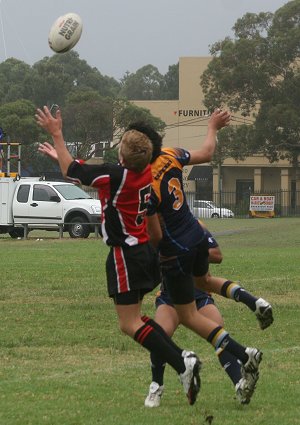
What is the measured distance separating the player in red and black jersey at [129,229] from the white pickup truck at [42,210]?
81.6ft

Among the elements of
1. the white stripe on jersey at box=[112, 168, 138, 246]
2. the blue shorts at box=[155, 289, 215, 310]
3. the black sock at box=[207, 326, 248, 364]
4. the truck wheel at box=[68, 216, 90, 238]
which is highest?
the white stripe on jersey at box=[112, 168, 138, 246]

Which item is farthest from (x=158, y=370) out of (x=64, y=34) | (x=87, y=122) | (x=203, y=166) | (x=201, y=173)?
(x=203, y=166)

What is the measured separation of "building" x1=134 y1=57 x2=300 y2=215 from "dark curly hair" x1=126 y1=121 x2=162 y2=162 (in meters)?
62.8

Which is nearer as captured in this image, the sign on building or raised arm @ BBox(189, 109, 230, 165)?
raised arm @ BBox(189, 109, 230, 165)

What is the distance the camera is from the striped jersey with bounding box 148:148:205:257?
715 centimetres

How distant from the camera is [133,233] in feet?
22.8

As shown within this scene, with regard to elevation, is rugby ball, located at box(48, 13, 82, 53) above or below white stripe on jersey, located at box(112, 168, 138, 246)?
above

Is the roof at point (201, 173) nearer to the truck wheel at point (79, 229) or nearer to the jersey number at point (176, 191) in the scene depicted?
the truck wheel at point (79, 229)

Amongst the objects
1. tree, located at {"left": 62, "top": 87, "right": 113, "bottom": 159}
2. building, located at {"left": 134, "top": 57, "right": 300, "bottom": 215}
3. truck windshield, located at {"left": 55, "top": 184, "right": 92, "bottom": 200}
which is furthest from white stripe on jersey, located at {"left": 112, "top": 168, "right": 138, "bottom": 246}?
building, located at {"left": 134, "top": 57, "right": 300, "bottom": 215}

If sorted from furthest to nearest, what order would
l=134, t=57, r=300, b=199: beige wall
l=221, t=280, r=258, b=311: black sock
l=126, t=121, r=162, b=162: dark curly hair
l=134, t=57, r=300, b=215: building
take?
l=134, t=57, r=300, b=199: beige wall
l=134, t=57, r=300, b=215: building
l=221, t=280, r=258, b=311: black sock
l=126, t=121, r=162, b=162: dark curly hair

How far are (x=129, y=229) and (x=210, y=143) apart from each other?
1.27 m

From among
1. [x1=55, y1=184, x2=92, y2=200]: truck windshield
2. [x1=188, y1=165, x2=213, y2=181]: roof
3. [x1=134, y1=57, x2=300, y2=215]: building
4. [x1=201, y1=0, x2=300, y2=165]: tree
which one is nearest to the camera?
[x1=55, y1=184, x2=92, y2=200]: truck windshield

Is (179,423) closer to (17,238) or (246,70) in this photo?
(17,238)

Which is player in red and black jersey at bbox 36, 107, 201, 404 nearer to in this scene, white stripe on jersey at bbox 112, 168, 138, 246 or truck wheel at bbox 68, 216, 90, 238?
white stripe on jersey at bbox 112, 168, 138, 246
